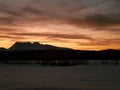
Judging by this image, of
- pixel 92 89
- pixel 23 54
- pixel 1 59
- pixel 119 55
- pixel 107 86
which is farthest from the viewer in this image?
pixel 23 54

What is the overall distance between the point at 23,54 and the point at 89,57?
40.3 meters

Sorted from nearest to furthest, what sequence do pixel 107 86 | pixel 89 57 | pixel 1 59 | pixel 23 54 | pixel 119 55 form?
pixel 107 86 < pixel 119 55 < pixel 89 57 < pixel 1 59 < pixel 23 54

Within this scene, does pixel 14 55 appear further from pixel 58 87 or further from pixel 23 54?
pixel 58 87

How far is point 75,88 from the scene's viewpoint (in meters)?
30.6

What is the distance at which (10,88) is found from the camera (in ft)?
98.4

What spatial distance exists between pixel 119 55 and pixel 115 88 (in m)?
101

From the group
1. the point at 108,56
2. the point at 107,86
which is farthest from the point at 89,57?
the point at 107,86

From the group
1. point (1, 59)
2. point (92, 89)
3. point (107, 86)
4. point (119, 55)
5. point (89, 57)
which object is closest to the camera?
point (92, 89)

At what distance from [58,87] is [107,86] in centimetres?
469

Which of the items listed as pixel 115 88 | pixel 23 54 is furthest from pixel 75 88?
pixel 23 54

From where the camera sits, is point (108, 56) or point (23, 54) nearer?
point (108, 56)

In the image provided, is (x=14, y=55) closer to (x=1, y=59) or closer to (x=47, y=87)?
(x=1, y=59)

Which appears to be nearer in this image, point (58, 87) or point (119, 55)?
point (58, 87)

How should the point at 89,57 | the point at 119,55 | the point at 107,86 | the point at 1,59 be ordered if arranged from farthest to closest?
the point at 1,59 → the point at 89,57 → the point at 119,55 → the point at 107,86
